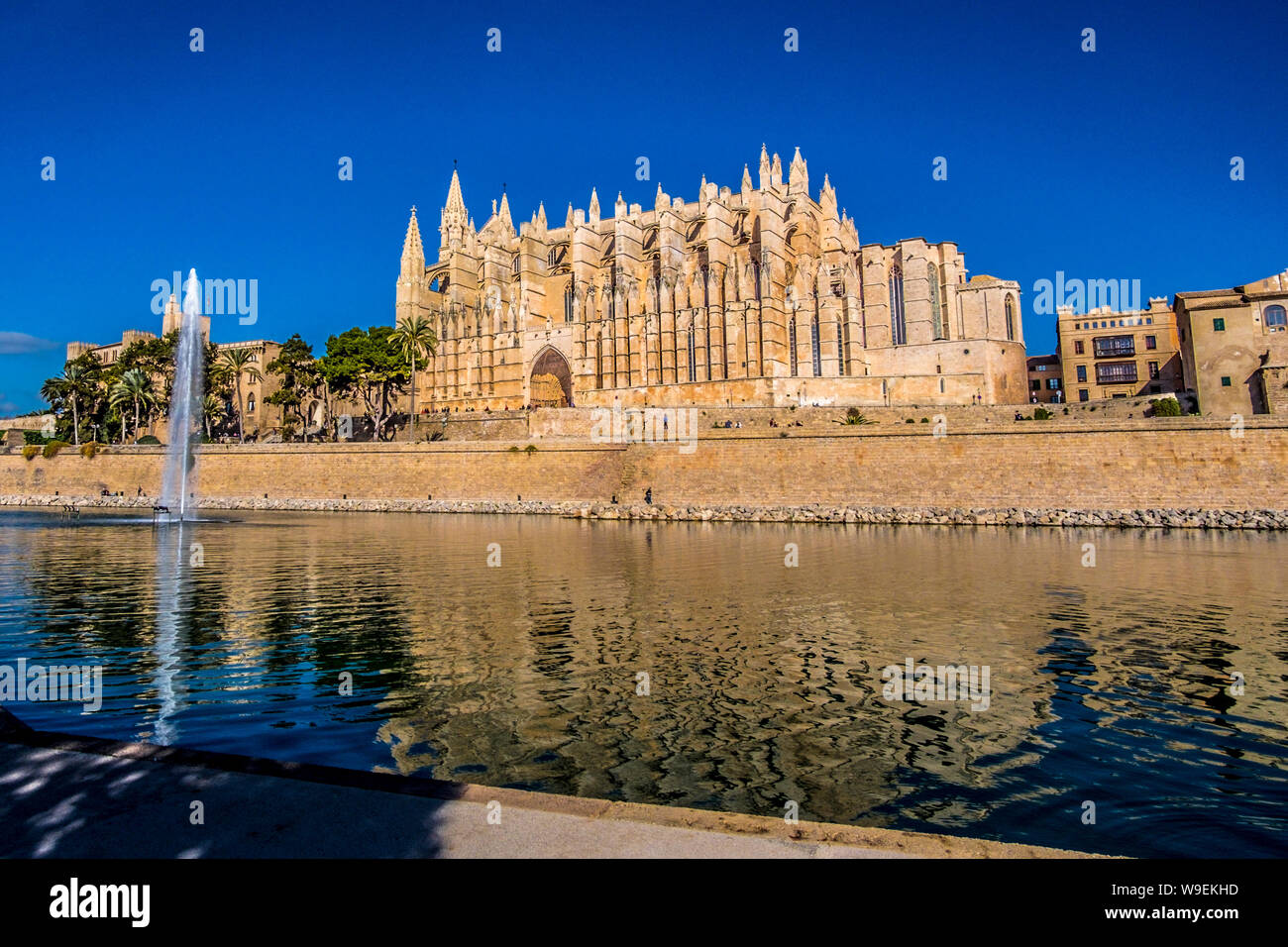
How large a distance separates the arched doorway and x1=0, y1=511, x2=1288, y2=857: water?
4579 centimetres

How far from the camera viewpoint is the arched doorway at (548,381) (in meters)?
64.2

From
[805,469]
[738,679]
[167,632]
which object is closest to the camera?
[738,679]

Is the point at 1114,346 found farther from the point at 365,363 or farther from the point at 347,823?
the point at 347,823

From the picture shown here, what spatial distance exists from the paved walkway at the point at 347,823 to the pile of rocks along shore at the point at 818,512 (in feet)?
104

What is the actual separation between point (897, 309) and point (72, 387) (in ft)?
219

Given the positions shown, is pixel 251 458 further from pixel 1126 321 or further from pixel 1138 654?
pixel 1126 321

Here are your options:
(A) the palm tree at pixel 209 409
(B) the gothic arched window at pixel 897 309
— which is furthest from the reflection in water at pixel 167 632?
(A) the palm tree at pixel 209 409

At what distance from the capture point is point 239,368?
218ft

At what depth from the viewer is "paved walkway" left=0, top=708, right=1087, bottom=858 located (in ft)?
11.4

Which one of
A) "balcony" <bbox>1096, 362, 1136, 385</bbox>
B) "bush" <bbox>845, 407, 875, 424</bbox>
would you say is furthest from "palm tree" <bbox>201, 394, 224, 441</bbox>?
"balcony" <bbox>1096, 362, 1136, 385</bbox>

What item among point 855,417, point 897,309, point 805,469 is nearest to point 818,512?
point 805,469

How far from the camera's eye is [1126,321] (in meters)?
54.4
